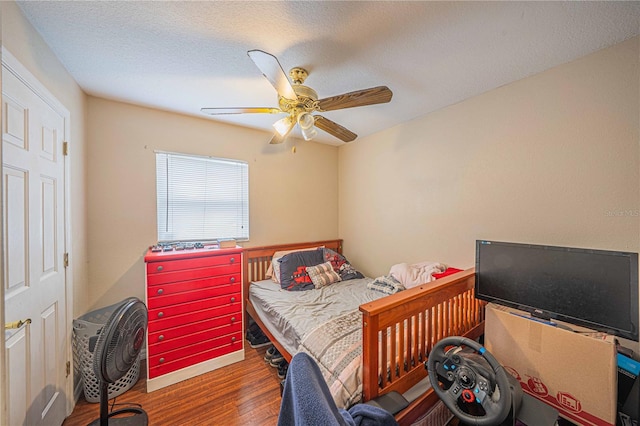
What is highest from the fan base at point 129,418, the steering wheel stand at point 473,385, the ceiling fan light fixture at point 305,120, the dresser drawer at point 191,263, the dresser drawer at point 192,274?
the ceiling fan light fixture at point 305,120

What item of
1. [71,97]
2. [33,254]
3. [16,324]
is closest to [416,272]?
[16,324]

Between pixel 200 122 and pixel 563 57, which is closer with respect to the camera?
pixel 563 57

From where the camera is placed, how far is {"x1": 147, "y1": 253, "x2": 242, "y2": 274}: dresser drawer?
1971 mm

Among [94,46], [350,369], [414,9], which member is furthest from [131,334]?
[414,9]

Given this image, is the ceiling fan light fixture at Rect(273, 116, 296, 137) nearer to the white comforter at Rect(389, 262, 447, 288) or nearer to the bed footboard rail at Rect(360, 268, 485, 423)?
the bed footboard rail at Rect(360, 268, 485, 423)

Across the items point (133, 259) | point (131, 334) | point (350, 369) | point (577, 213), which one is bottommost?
point (350, 369)

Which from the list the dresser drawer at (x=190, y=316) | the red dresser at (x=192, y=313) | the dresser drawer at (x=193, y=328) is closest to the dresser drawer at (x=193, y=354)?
the red dresser at (x=192, y=313)

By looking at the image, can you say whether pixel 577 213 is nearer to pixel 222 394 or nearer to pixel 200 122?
pixel 222 394

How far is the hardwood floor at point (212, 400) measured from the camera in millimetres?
1684

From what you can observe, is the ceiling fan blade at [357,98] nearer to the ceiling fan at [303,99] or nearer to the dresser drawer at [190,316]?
the ceiling fan at [303,99]

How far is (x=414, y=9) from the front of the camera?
1213 millimetres

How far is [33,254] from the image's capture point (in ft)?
4.35

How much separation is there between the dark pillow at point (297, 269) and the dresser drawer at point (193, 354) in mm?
701

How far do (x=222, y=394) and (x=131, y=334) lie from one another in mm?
942
